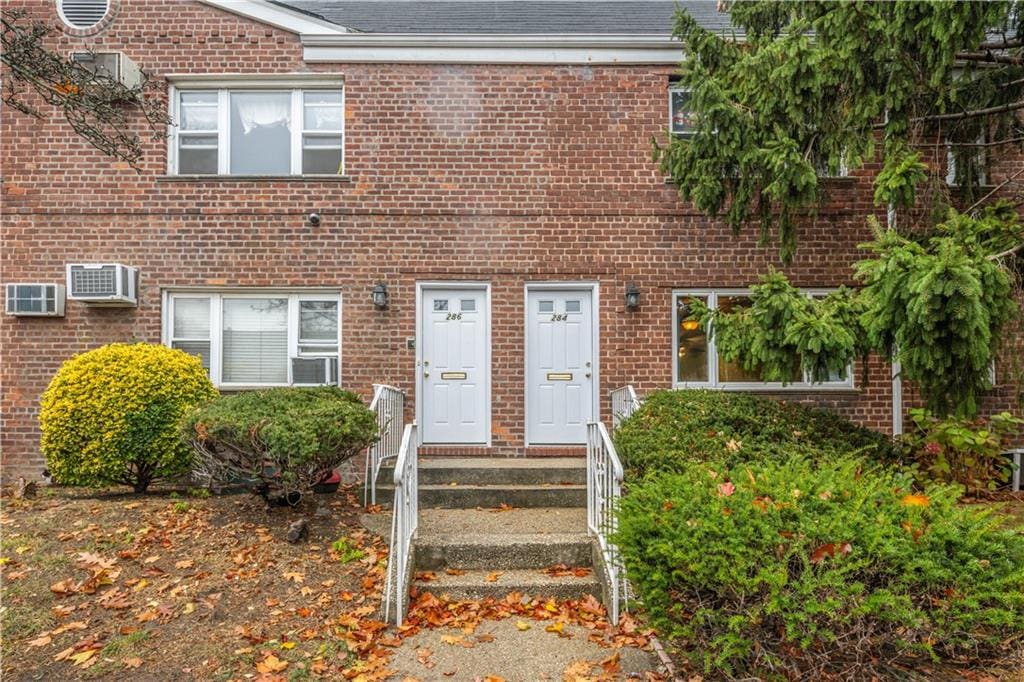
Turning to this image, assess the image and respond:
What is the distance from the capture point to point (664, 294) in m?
7.88

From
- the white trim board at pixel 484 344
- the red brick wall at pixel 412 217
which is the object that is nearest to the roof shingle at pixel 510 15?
the red brick wall at pixel 412 217

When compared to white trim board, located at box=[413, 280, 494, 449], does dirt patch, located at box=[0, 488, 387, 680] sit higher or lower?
lower

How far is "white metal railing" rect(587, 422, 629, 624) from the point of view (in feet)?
14.2

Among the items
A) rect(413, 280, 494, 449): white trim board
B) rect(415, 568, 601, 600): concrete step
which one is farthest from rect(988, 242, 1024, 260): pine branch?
rect(413, 280, 494, 449): white trim board

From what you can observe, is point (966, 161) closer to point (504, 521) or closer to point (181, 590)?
point (504, 521)

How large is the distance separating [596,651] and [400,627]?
127 centimetres

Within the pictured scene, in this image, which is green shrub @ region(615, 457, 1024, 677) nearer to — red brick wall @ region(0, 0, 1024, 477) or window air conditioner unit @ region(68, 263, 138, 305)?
red brick wall @ region(0, 0, 1024, 477)

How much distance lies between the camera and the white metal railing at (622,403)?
6.80 meters

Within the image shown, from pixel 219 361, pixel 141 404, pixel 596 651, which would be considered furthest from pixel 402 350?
pixel 596 651

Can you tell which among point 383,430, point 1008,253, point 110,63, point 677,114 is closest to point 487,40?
point 677,114

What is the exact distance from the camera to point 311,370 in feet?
25.7

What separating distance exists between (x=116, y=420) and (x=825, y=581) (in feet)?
20.7

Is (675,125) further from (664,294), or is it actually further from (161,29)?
(161,29)

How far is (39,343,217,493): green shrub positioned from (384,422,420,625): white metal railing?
2824 millimetres
